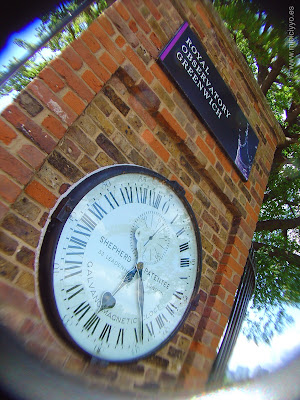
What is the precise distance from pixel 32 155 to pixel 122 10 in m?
0.89

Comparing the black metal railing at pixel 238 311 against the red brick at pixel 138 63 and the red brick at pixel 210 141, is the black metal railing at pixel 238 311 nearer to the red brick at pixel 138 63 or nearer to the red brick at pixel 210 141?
the red brick at pixel 210 141

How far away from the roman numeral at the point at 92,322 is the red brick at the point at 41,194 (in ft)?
1.55

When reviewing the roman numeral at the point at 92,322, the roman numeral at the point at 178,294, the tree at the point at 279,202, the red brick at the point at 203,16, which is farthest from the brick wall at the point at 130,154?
the tree at the point at 279,202

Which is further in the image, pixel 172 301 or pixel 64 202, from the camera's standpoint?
pixel 172 301

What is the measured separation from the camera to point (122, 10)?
140 cm

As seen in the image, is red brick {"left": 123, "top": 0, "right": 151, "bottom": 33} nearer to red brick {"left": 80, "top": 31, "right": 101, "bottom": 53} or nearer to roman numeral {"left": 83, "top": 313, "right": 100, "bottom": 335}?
red brick {"left": 80, "top": 31, "right": 101, "bottom": 53}

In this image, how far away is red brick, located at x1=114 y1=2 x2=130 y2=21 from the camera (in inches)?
54.4

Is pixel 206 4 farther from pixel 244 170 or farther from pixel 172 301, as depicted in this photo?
pixel 172 301

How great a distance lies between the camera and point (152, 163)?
1.55 meters

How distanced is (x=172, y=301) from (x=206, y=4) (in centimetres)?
181

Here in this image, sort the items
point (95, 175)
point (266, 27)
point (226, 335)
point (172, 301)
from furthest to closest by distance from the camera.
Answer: point (226, 335) < point (266, 27) < point (172, 301) < point (95, 175)

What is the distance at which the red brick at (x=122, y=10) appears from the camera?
1382 millimetres

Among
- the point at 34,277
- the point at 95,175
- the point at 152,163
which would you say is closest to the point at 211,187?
the point at 152,163

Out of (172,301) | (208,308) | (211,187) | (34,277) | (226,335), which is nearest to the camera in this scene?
(34,277)
